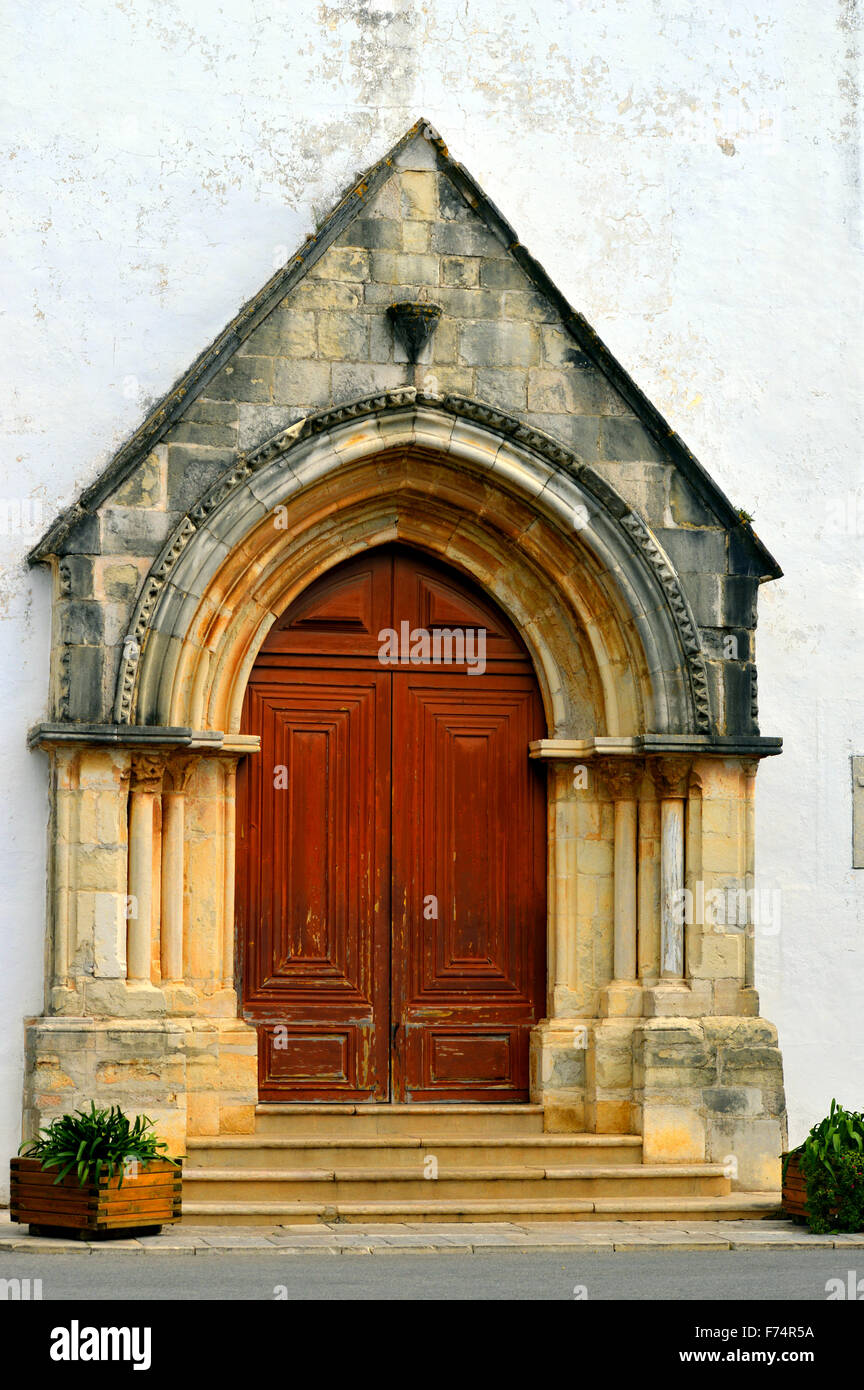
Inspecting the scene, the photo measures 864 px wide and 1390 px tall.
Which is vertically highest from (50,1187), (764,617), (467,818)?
(764,617)

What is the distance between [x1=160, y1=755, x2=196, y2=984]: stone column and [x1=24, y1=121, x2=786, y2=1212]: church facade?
0.02 m

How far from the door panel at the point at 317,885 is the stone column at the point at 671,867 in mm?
1514

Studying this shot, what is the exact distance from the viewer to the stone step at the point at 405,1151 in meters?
10.4

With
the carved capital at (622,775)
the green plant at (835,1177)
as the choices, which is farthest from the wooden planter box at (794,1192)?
the carved capital at (622,775)

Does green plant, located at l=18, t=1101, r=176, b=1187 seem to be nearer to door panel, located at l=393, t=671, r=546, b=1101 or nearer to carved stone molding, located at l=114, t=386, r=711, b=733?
carved stone molding, located at l=114, t=386, r=711, b=733

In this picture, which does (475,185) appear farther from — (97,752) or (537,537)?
(97,752)

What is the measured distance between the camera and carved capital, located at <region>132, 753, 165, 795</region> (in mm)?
10492

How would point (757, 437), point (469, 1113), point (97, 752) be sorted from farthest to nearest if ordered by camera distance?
point (757, 437), point (469, 1113), point (97, 752)

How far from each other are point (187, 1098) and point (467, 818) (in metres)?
2.22

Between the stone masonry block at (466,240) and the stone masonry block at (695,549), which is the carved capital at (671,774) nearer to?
the stone masonry block at (695,549)

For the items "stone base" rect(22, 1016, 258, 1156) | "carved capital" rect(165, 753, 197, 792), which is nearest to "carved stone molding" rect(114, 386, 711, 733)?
"carved capital" rect(165, 753, 197, 792)

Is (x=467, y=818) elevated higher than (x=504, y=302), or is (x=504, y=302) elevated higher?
(x=504, y=302)

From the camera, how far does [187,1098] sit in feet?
34.5

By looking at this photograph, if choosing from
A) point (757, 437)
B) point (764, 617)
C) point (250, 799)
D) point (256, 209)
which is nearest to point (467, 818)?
point (250, 799)
